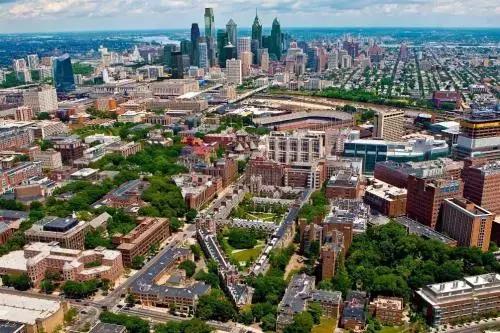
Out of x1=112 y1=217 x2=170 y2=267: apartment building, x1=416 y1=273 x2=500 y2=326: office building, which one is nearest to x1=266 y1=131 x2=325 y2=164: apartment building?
x1=112 y1=217 x2=170 y2=267: apartment building

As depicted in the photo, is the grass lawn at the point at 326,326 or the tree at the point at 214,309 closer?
the grass lawn at the point at 326,326

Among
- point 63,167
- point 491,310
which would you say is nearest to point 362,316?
point 491,310

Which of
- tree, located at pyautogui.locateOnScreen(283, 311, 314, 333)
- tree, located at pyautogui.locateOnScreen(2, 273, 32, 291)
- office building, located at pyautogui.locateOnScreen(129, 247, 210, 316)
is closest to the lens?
tree, located at pyautogui.locateOnScreen(283, 311, 314, 333)

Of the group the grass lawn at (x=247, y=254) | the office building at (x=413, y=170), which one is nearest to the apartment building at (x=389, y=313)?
the grass lawn at (x=247, y=254)

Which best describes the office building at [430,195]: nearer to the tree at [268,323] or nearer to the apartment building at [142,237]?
the tree at [268,323]

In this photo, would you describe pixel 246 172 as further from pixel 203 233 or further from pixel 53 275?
pixel 53 275

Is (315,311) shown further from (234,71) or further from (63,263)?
(234,71)

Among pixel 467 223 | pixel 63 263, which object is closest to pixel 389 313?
pixel 467 223

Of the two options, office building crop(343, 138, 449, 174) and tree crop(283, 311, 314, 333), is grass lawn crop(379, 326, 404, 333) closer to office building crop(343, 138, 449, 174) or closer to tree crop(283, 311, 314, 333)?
tree crop(283, 311, 314, 333)
